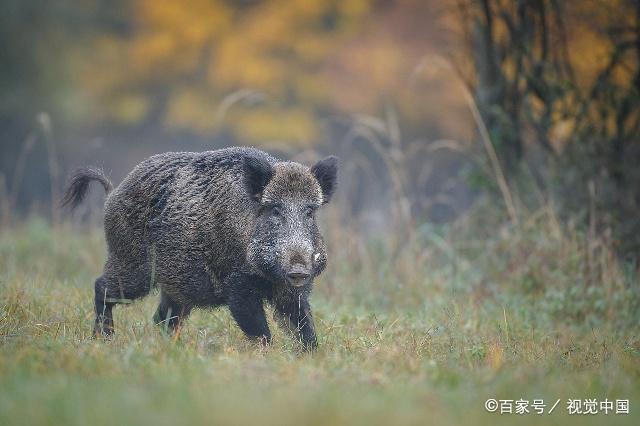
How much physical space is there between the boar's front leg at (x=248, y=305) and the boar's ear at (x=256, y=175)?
545mm

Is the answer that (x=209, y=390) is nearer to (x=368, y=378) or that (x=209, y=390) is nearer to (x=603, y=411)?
(x=368, y=378)

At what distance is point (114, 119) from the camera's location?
18.1 meters

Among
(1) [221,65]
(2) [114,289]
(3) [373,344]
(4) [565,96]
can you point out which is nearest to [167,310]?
(2) [114,289]

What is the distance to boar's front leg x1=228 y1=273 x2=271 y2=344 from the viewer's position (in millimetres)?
5191

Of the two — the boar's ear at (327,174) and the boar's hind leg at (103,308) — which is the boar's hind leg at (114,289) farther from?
the boar's ear at (327,174)

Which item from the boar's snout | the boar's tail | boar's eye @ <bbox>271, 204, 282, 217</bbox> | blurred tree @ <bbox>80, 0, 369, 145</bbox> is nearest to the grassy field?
the boar's snout

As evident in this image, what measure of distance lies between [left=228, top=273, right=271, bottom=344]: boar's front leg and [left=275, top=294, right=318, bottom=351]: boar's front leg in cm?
14

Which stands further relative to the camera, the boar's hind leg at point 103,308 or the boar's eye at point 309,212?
the boar's hind leg at point 103,308

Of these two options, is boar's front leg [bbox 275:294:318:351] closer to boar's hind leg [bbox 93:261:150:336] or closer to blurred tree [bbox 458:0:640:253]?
boar's hind leg [bbox 93:261:150:336]

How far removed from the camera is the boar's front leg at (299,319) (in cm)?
523

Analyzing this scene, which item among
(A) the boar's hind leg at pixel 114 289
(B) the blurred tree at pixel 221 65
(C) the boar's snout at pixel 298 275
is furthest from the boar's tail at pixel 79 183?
(B) the blurred tree at pixel 221 65

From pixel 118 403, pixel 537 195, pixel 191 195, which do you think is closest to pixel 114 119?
pixel 537 195

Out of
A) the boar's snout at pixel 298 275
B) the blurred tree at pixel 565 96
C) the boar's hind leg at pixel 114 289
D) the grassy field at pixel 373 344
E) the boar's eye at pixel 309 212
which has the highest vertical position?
the blurred tree at pixel 565 96

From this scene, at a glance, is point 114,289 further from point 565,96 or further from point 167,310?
point 565,96
